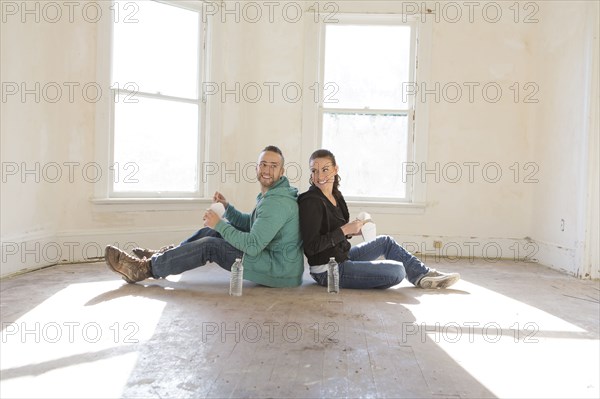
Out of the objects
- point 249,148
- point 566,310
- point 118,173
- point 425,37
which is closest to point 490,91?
point 425,37

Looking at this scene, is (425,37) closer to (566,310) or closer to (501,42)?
(501,42)

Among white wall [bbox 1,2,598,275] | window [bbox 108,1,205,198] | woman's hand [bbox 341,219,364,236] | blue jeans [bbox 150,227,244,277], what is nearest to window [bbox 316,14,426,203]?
white wall [bbox 1,2,598,275]

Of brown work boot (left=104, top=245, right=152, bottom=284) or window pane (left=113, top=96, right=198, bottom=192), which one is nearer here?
brown work boot (left=104, top=245, right=152, bottom=284)

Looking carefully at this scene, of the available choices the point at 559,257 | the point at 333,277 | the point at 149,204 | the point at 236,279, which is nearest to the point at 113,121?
the point at 149,204

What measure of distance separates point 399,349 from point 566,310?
4.90 feet

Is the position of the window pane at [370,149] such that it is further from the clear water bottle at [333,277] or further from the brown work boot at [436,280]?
the clear water bottle at [333,277]

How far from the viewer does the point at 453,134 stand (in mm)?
5578

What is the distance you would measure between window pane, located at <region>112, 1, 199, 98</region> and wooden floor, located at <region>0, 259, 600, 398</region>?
189 cm

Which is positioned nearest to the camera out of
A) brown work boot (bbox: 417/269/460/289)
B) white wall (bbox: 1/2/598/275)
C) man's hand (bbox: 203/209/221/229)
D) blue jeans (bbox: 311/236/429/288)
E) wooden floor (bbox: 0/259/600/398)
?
wooden floor (bbox: 0/259/600/398)

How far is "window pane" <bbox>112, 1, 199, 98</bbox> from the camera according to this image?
4.85 meters

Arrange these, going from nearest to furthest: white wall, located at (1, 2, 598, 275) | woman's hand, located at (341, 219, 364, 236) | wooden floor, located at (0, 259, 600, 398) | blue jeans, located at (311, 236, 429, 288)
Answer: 1. wooden floor, located at (0, 259, 600, 398)
2. woman's hand, located at (341, 219, 364, 236)
3. blue jeans, located at (311, 236, 429, 288)
4. white wall, located at (1, 2, 598, 275)

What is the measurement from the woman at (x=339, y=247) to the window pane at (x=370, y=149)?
6.03ft

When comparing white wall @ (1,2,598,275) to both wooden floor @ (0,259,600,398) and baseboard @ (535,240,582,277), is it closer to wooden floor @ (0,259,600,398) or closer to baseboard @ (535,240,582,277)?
baseboard @ (535,240,582,277)

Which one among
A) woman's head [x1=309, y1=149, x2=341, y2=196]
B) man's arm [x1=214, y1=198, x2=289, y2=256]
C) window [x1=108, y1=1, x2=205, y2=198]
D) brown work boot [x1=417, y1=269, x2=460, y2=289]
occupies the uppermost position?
window [x1=108, y1=1, x2=205, y2=198]
